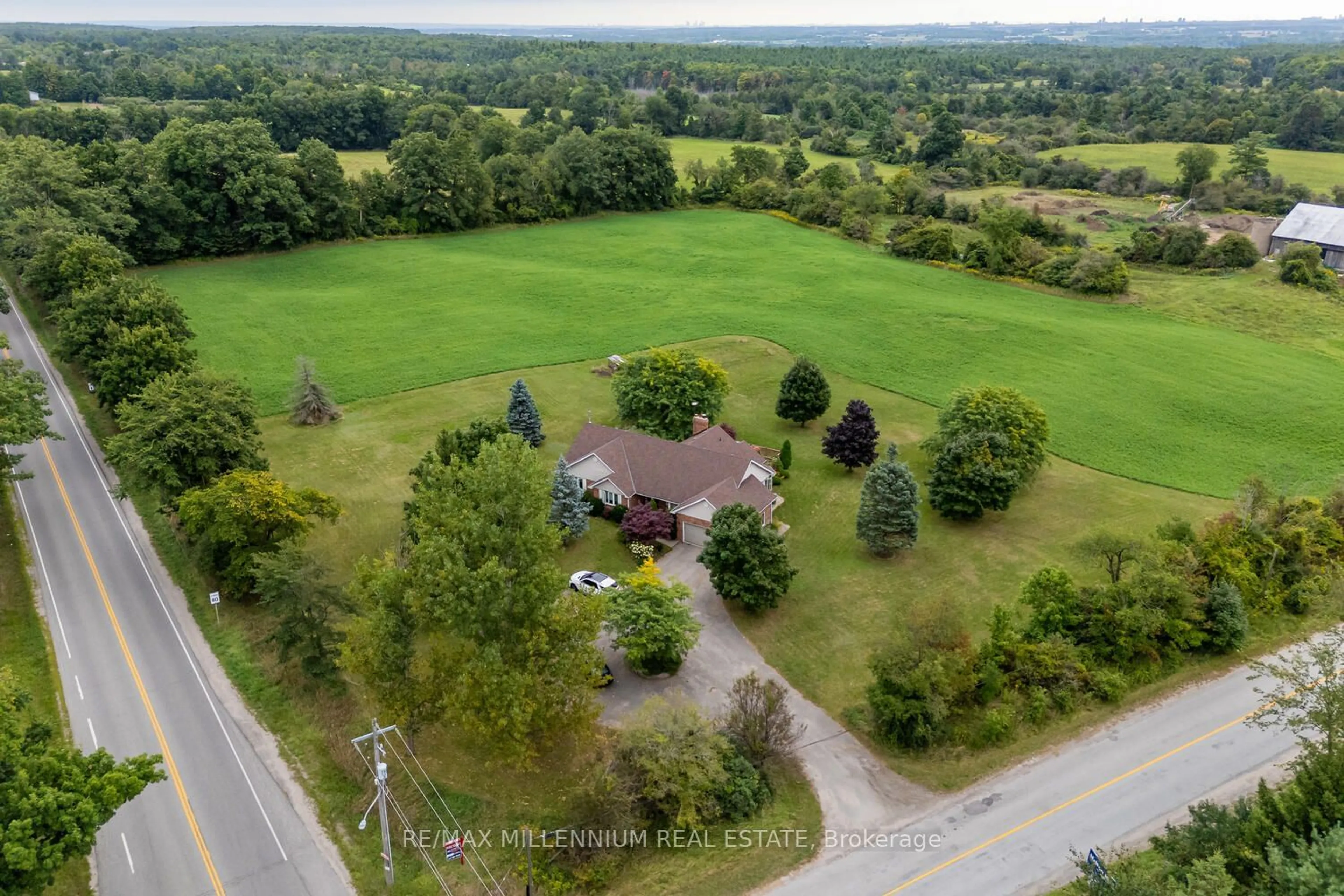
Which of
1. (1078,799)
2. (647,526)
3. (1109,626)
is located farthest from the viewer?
(647,526)

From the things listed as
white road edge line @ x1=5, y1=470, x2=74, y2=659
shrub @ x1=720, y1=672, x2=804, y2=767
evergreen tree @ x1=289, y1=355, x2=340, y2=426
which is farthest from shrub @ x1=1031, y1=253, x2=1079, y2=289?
white road edge line @ x1=5, y1=470, x2=74, y2=659

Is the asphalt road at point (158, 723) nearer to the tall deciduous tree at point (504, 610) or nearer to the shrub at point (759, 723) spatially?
the tall deciduous tree at point (504, 610)

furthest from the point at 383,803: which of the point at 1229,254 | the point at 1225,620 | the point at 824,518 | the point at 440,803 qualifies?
the point at 1229,254

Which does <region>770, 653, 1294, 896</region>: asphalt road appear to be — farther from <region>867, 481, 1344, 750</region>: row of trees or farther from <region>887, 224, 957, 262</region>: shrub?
<region>887, 224, 957, 262</region>: shrub

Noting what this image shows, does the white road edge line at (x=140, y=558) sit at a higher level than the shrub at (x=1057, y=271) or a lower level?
higher

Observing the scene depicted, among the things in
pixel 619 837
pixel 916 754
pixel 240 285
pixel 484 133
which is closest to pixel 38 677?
pixel 619 837

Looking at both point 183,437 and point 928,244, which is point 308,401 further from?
point 928,244

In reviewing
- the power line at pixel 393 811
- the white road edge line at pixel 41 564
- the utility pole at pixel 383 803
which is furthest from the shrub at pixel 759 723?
the white road edge line at pixel 41 564
